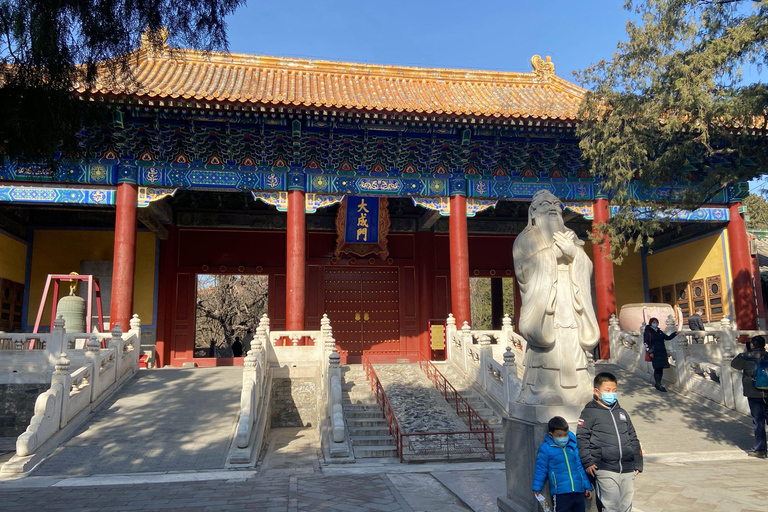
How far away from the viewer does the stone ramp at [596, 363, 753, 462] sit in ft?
24.7

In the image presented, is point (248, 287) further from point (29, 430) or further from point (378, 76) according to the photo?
point (29, 430)

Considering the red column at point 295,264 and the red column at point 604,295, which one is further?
the red column at point 604,295

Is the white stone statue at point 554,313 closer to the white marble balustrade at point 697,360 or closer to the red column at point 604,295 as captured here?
the white marble balustrade at point 697,360

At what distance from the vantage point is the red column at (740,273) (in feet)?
42.6

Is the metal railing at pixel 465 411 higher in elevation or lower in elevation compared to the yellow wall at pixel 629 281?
lower

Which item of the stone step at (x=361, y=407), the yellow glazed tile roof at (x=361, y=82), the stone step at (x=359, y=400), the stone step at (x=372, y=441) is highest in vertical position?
the yellow glazed tile roof at (x=361, y=82)

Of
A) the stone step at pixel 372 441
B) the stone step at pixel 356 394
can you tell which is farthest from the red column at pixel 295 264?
the stone step at pixel 372 441

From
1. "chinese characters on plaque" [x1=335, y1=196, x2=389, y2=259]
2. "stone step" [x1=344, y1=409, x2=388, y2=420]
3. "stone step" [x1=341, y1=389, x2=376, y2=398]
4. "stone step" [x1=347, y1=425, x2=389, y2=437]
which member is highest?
"chinese characters on plaque" [x1=335, y1=196, x2=389, y2=259]

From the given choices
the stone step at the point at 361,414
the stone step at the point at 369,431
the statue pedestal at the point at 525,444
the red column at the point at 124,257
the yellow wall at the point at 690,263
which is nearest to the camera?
the statue pedestal at the point at 525,444

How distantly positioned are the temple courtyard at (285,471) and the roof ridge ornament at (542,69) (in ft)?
31.8

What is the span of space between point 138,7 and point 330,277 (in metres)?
10.9

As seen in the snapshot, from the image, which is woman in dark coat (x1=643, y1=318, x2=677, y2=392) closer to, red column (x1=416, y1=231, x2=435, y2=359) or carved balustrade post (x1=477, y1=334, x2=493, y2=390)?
carved balustrade post (x1=477, y1=334, x2=493, y2=390)

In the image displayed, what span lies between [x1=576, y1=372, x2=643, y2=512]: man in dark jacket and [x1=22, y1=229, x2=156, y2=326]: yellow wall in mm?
12782

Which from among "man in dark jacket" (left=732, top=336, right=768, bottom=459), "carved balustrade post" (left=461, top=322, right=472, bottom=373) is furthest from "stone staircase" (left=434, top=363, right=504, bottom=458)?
"man in dark jacket" (left=732, top=336, right=768, bottom=459)
